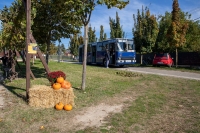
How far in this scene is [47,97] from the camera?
19.8 feet

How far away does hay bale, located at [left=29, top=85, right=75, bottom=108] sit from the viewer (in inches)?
236

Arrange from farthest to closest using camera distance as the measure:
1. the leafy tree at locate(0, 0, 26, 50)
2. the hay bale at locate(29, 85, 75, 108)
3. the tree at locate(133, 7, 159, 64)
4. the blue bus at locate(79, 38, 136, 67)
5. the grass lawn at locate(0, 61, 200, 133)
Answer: the tree at locate(133, 7, 159, 64) < the blue bus at locate(79, 38, 136, 67) < the leafy tree at locate(0, 0, 26, 50) < the hay bale at locate(29, 85, 75, 108) < the grass lawn at locate(0, 61, 200, 133)

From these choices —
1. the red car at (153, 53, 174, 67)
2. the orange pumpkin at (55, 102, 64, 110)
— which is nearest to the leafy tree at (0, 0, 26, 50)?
the orange pumpkin at (55, 102, 64, 110)

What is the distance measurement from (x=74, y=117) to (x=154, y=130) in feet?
6.86

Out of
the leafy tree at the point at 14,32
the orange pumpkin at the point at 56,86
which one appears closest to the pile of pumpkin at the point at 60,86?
the orange pumpkin at the point at 56,86

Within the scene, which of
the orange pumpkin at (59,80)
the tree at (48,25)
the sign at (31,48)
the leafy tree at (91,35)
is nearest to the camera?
the orange pumpkin at (59,80)

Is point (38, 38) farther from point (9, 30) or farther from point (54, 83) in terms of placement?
point (54, 83)

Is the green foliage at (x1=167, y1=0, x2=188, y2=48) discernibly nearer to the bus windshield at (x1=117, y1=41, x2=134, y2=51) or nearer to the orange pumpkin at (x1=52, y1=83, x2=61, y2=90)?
the bus windshield at (x1=117, y1=41, x2=134, y2=51)

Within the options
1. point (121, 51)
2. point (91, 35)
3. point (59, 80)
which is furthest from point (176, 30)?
point (91, 35)

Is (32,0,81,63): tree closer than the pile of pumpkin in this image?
No

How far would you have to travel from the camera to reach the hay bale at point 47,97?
600 centimetres

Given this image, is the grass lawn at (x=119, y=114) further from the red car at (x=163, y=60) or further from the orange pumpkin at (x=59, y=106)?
the red car at (x=163, y=60)

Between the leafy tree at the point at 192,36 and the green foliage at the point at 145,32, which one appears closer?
the green foliage at the point at 145,32

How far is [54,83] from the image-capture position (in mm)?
6531
